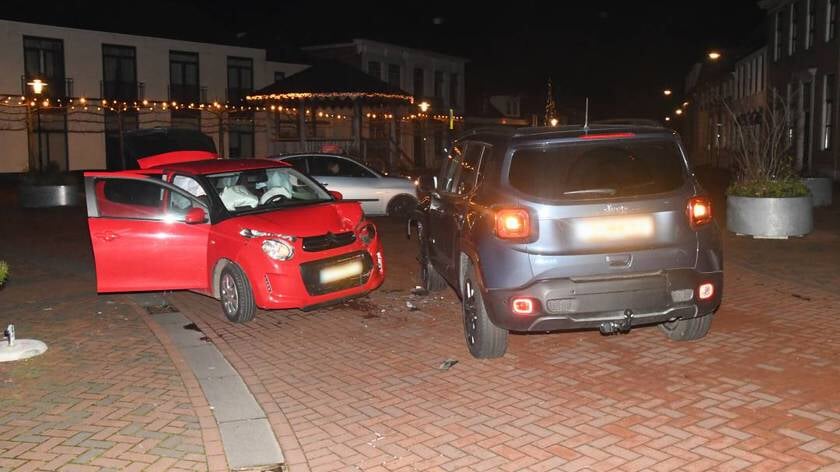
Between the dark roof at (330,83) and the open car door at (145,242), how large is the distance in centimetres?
1569

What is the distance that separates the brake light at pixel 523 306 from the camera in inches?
225

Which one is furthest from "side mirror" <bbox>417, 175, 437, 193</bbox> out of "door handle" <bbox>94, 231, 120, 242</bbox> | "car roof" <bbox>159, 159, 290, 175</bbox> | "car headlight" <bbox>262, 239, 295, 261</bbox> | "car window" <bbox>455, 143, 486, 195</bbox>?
"door handle" <bbox>94, 231, 120, 242</bbox>

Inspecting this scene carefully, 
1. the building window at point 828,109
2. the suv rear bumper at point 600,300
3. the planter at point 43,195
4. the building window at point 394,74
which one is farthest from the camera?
the building window at point 394,74

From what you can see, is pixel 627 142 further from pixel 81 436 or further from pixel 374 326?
pixel 81 436

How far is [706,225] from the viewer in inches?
237

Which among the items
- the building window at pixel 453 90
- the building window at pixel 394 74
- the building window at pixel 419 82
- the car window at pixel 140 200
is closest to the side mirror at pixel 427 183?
the car window at pixel 140 200

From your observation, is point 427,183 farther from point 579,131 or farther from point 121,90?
point 121,90

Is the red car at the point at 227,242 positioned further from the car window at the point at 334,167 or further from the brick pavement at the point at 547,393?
the car window at the point at 334,167

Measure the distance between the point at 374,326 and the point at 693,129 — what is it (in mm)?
64768

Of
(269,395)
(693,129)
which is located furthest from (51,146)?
(693,129)

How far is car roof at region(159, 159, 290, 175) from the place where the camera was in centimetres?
867

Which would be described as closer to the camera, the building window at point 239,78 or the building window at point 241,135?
the building window at point 241,135

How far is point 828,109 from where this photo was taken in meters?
29.7

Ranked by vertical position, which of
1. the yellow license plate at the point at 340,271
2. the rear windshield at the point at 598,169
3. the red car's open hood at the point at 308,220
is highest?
the rear windshield at the point at 598,169
